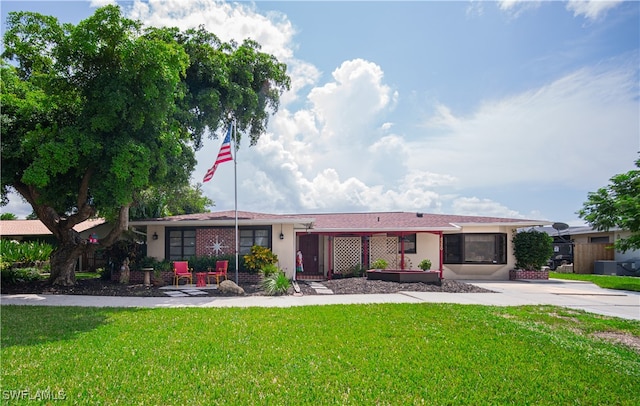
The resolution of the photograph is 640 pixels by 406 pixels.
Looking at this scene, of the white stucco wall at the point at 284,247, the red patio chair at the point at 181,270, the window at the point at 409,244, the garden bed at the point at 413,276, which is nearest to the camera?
the red patio chair at the point at 181,270

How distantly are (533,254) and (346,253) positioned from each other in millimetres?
8898

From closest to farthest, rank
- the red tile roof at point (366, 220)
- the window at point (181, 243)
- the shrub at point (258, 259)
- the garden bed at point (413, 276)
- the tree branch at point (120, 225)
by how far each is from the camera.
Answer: the tree branch at point (120, 225) → the garden bed at point (413, 276) → the shrub at point (258, 259) → the red tile roof at point (366, 220) → the window at point (181, 243)

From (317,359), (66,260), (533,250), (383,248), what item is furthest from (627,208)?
(66,260)

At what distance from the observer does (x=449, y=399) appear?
13.5ft

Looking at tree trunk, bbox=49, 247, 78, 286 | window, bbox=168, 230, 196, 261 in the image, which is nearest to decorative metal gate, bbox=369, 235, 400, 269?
window, bbox=168, 230, 196, 261

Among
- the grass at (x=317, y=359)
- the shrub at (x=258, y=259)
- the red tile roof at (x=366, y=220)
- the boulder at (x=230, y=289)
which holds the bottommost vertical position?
the boulder at (x=230, y=289)

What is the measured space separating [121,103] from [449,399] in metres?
10.0

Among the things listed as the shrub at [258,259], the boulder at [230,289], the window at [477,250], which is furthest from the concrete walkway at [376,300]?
the window at [477,250]

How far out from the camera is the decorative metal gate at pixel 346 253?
18.7 m

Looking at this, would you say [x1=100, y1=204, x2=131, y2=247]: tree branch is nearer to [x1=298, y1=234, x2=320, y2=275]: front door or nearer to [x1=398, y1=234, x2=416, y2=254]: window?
[x1=298, y1=234, x2=320, y2=275]: front door

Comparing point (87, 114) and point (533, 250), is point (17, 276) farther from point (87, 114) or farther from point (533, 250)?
point (533, 250)

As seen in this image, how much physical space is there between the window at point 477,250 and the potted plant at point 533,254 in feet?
2.46

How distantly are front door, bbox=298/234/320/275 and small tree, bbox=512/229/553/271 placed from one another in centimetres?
979

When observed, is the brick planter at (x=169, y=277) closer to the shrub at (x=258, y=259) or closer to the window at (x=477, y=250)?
the shrub at (x=258, y=259)
